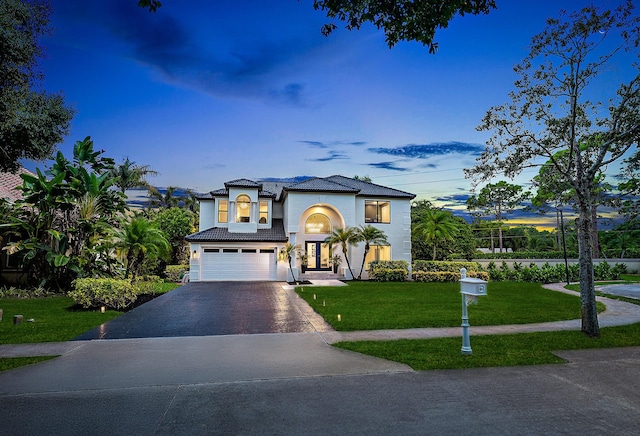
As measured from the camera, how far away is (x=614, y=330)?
8719mm

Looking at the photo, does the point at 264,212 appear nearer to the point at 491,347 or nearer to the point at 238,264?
the point at 238,264

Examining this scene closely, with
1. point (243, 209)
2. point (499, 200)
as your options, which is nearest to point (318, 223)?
point (243, 209)

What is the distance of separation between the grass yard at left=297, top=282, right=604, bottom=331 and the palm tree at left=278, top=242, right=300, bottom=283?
20.2 feet

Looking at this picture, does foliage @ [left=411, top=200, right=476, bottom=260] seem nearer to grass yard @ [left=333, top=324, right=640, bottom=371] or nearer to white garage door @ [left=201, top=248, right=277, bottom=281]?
white garage door @ [left=201, top=248, right=277, bottom=281]

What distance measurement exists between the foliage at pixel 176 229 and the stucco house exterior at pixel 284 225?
142 inches

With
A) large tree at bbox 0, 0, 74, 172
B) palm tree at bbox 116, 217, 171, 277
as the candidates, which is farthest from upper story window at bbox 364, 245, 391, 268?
large tree at bbox 0, 0, 74, 172

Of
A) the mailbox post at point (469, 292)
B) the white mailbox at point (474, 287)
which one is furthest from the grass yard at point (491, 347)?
the white mailbox at point (474, 287)

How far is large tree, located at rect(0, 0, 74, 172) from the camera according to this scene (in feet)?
35.7

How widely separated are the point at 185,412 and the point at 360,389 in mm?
2298

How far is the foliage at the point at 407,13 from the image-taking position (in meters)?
5.73

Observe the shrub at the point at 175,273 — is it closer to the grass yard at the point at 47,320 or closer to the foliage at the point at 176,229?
the foliage at the point at 176,229

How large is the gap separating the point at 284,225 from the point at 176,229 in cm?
991

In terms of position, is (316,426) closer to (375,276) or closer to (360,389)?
(360,389)

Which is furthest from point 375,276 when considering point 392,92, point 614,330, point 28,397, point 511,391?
point 28,397
